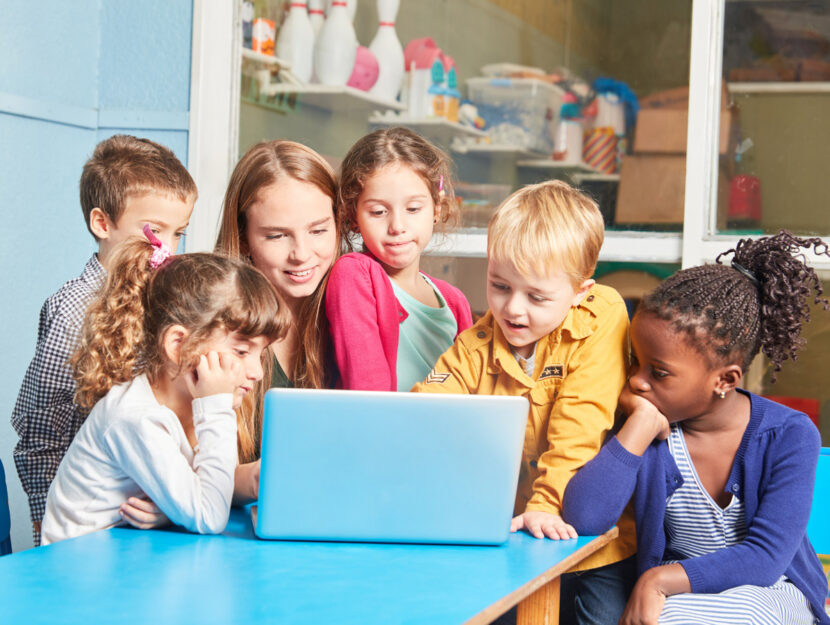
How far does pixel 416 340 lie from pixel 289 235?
11.7 inches

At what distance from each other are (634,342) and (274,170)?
2.27ft

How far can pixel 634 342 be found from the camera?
53.6 inches

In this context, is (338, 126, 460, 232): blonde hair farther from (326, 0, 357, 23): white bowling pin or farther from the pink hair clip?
(326, 0, 357, 23): white bowling pin

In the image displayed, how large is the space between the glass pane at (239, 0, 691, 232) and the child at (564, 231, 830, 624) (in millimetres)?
1030

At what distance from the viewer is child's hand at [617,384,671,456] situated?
1272 millimetres

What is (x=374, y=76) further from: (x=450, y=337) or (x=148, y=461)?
(x=148, y=461)

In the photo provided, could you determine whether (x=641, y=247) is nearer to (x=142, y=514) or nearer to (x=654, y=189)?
(x=654, y=189)

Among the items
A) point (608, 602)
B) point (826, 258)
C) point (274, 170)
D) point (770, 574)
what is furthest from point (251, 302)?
point (826, 258)

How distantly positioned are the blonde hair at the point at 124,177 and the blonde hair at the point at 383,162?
377mm

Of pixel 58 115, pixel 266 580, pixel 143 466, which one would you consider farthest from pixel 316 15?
pixel 266 580

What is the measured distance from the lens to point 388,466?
1.05m

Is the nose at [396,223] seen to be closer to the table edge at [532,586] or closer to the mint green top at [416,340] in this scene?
the mint green top at [416,340]

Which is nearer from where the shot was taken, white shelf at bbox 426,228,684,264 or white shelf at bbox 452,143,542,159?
white shelf at bbox 426,228,684,264

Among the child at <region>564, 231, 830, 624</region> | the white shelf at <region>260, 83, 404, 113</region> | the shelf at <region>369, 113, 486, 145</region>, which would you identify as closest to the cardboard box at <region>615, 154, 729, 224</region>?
the shelf at <region>369, 113, 486, 145</region>
